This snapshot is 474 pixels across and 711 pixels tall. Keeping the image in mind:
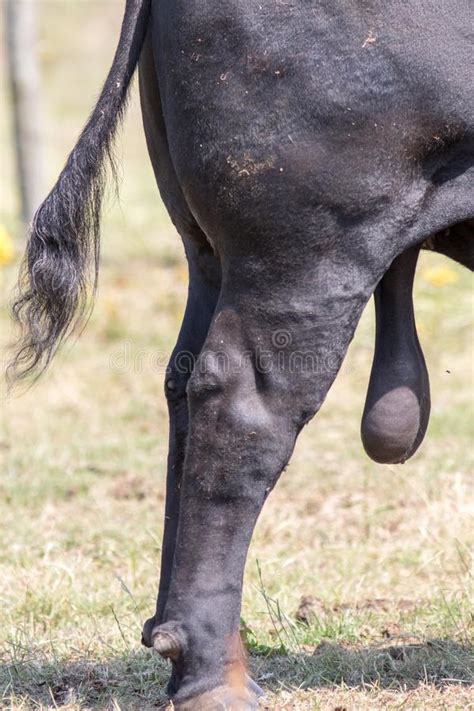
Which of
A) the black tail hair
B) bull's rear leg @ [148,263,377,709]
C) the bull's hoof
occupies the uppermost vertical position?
the black tail hair

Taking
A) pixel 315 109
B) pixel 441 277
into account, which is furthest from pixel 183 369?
pixel 441 277

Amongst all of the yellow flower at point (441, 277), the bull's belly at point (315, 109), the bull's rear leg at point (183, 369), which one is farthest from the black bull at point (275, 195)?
the yellow flower at point (441, 277)

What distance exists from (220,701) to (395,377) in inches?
36.0

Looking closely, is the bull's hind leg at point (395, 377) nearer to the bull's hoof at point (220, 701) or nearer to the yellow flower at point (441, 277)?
the bull's hoof at point (220, 701)

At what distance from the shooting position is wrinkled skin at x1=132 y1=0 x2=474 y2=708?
7.91ft

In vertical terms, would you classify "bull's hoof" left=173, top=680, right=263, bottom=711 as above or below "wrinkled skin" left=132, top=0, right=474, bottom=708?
below

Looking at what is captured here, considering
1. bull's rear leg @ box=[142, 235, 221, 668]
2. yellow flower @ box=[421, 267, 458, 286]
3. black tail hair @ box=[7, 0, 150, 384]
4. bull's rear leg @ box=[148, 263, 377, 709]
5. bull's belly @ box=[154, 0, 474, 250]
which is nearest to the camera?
bull's belly @ box=[154, 0, 474, 250]

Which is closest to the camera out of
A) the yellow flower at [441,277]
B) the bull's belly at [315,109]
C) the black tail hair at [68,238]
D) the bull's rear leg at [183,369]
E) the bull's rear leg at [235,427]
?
the bull's belly at [315,109]

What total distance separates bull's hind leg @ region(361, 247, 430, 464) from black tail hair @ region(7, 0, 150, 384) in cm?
77

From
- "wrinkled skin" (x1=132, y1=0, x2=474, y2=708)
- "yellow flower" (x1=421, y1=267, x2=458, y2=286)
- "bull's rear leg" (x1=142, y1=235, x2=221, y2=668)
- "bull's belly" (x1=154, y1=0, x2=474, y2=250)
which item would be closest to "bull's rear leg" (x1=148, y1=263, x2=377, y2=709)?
"wrinkled skin" (x1=132, y1=0, x2=474, y2=708)

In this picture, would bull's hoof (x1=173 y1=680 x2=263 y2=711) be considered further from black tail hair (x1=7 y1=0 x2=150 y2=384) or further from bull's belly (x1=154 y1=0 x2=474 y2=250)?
bull's belly (x1=154 y1=0 x2=474 y2=250)

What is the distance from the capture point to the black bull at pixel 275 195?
7.91ft

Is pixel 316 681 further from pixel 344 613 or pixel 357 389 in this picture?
pixel 357 389

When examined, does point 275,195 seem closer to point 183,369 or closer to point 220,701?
point 183,369
